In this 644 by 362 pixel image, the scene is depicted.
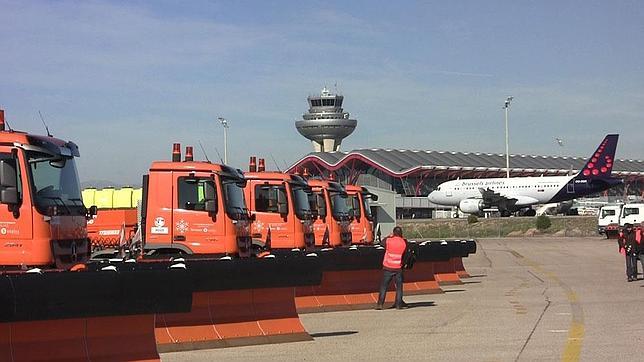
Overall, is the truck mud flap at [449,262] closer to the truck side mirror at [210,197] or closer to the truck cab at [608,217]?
the truck side mirror at [210,197]

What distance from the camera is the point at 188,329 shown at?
13859 mm

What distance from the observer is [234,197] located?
20.0 metres

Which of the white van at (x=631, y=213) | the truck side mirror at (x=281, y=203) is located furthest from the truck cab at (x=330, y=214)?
the white van at (x=631, y=213)

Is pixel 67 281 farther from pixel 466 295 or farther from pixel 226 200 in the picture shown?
pixel 466 295

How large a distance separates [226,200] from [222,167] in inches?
24.5

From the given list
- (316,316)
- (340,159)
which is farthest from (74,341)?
(340,159)

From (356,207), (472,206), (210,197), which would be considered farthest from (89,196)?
(472,206)

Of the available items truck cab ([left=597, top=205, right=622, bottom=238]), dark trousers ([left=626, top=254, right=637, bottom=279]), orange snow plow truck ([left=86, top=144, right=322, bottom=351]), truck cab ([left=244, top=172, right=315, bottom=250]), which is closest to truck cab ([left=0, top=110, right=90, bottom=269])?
orange snow plow truck ([left=86, top=144, right=322, bottom=351])

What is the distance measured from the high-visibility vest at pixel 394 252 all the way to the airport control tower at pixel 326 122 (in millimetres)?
162794

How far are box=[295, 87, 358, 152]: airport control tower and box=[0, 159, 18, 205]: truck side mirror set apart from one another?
554 feet

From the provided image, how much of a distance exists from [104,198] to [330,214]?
725 centimetres

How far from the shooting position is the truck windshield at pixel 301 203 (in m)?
25.1

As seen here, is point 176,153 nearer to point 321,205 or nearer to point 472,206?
point 321,205

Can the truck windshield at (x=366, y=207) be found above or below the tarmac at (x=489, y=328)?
above
